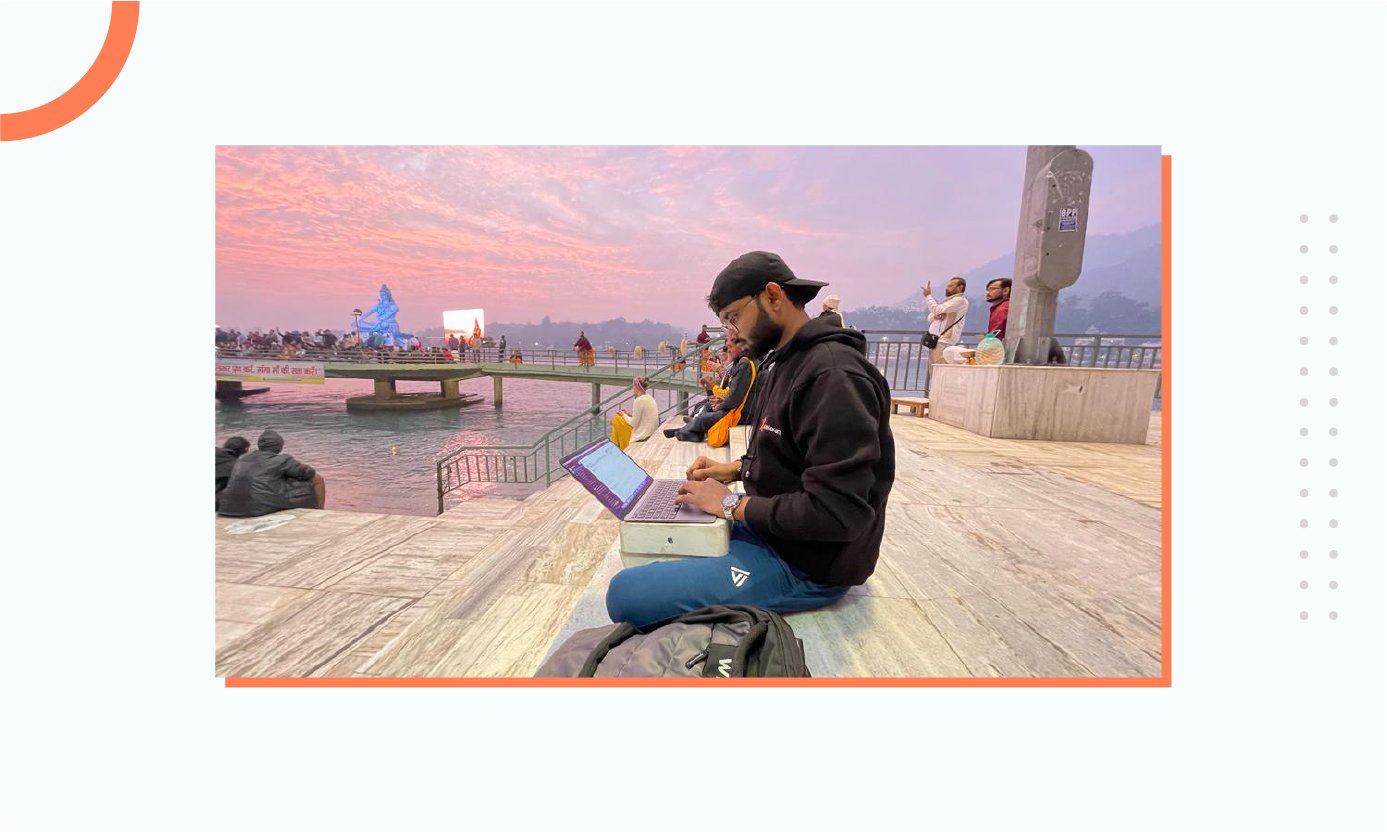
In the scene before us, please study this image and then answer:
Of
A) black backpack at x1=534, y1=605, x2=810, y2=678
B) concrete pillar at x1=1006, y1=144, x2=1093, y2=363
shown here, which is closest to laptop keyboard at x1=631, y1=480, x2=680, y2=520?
black backpack at x1=534, y1=605, x2=810, y2=678

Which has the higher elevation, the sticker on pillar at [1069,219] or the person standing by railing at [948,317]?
the sticker on pillar at [1069,219]

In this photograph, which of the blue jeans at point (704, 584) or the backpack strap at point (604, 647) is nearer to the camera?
the backpack strap at point (604, 647)

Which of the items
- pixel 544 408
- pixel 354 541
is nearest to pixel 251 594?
pixel 354 541

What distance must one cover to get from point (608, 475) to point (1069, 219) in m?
3.95

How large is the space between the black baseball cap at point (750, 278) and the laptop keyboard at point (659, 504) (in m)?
0.46

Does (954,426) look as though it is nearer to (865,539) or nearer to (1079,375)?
(1079,375)

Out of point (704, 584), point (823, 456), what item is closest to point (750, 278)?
point (823, 456)

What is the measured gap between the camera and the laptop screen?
94 centimetres

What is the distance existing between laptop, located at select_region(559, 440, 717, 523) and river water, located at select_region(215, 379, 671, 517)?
2.21 metres

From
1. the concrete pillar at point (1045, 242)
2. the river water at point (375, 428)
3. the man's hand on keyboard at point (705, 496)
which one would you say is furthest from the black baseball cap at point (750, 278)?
the concrete pillar at point (1045, 242)

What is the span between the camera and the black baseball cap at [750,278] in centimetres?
88

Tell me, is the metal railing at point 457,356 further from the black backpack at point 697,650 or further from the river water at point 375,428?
the black backpack at point 697,650

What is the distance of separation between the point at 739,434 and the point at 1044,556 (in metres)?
2.34

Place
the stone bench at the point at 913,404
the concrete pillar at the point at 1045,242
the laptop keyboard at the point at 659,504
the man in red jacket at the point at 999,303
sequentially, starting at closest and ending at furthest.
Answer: the laptop keyboard at the point at 659,504 < the concrete pillar at the point at 1045,242 < the man in red jacket at the point at 999,303 < the stone bench at the point at 913,404
